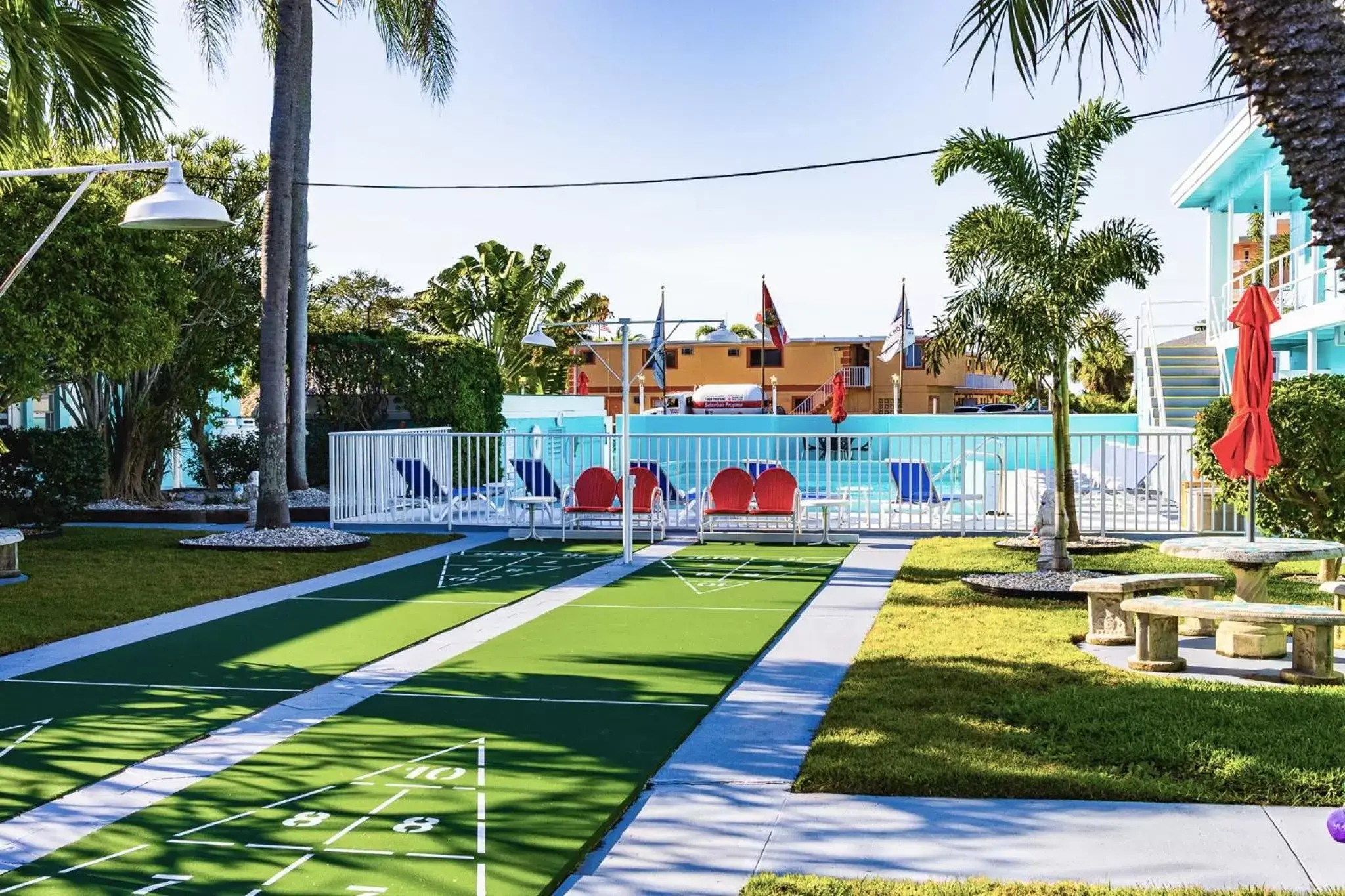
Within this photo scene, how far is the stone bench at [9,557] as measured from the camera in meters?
12.7

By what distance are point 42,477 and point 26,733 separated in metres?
11.5

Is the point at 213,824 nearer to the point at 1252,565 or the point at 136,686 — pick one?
the point at 136,686

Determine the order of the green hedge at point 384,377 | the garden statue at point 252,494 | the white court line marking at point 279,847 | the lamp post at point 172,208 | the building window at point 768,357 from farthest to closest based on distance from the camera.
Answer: the building window at point 768,357, the green hedge at point 384,377, the garden statue at point 252,494, the lamp post at point 172,208, the white court line marking at point 279,847

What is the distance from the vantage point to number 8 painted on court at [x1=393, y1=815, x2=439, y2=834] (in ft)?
16.7

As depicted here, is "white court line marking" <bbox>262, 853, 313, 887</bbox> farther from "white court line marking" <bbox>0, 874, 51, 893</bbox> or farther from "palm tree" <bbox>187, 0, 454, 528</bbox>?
"palm tree" <bbox>187, 0, 454, 528</bbox>

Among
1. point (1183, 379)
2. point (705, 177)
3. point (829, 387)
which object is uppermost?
point (705, 177)

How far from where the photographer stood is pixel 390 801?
17.9 ft

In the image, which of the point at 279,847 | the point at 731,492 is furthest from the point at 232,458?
the point at 279,847

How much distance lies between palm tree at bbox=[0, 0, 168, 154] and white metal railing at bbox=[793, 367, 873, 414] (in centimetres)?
4122

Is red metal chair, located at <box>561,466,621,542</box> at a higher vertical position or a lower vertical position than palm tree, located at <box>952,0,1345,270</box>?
lower

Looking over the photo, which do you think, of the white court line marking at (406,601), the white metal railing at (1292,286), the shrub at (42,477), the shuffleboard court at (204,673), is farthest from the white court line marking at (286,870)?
the white metal railing at (1292,286)

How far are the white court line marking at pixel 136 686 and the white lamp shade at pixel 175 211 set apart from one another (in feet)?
11.0

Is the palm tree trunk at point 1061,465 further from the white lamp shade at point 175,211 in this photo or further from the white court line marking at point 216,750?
the white lamp shade at point 175,211

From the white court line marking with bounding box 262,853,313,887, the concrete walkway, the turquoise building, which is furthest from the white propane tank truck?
the white court line marking with bounding box 262,853,313,887
